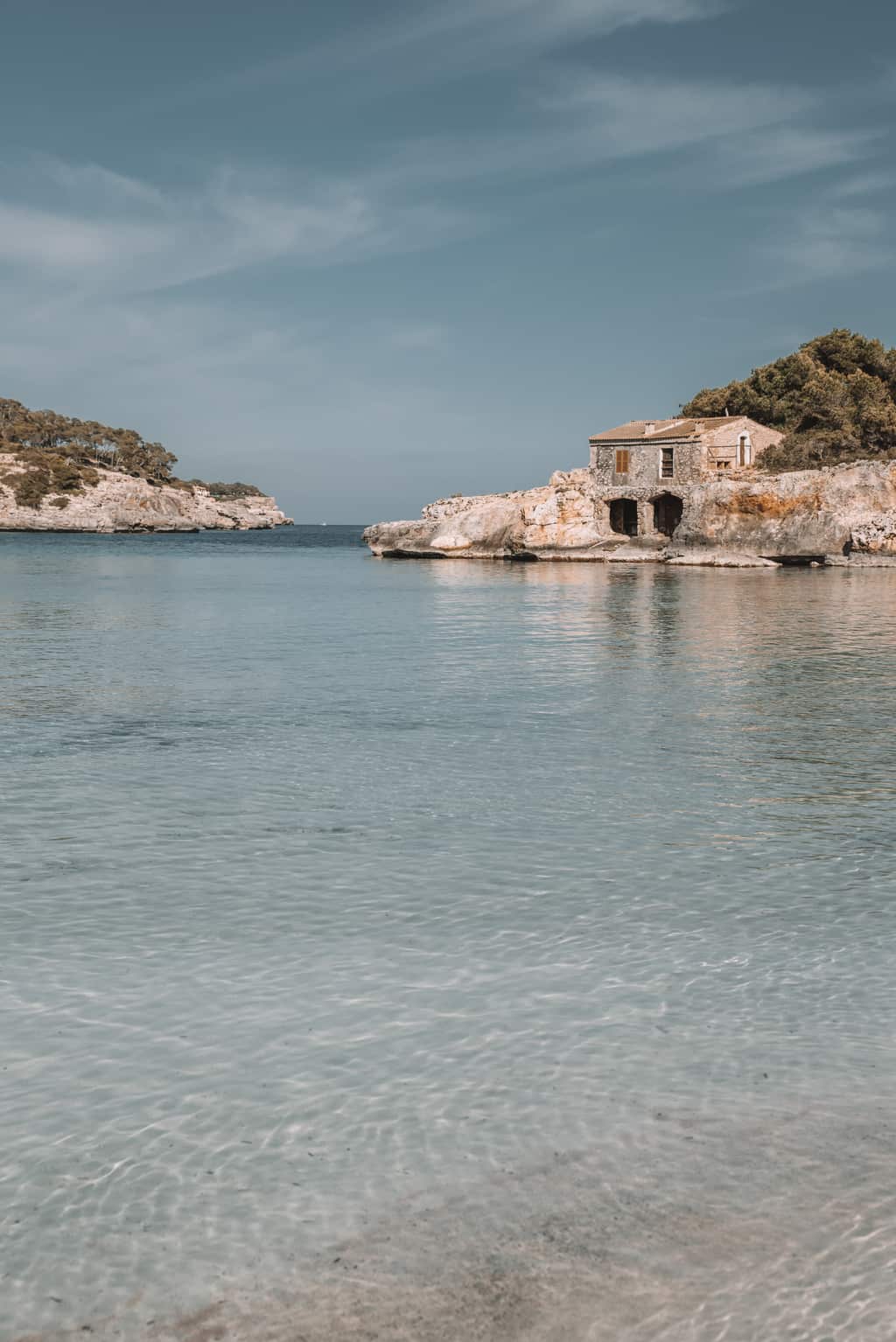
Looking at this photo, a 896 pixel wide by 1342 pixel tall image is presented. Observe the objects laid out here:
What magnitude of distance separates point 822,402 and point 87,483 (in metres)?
94.2

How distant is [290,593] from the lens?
1629 inches

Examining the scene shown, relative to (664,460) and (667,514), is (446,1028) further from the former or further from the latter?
(667,514)

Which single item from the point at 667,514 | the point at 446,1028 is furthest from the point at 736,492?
the point at 446,1028

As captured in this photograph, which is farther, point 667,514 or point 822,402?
point 667,514

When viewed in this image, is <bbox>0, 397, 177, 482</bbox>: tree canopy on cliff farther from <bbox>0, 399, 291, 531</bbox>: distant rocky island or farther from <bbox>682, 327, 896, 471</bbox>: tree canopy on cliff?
<bbox>682, 327, 896, 471</bbox>: tree canopy on cliff

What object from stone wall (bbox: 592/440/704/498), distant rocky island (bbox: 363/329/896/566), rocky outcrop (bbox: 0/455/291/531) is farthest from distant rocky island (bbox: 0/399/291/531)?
stone wall (bbox: 592/440/704/498)

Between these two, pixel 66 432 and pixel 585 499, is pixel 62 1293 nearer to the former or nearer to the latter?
pixel 585 499

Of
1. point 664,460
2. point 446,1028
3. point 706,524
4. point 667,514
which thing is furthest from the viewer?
point 667,514

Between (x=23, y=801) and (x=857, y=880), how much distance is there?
268 inches

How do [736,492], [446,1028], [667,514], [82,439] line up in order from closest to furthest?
[446,1028], [736,492], [667,514], [82,439]

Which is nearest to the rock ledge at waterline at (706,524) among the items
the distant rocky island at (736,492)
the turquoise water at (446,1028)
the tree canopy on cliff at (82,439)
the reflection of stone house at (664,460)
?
the distant rocky island at (736,492)

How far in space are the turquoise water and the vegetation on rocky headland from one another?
124817mm

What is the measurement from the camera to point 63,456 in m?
145

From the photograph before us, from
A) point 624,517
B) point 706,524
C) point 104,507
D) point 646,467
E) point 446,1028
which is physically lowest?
point 446,1028
